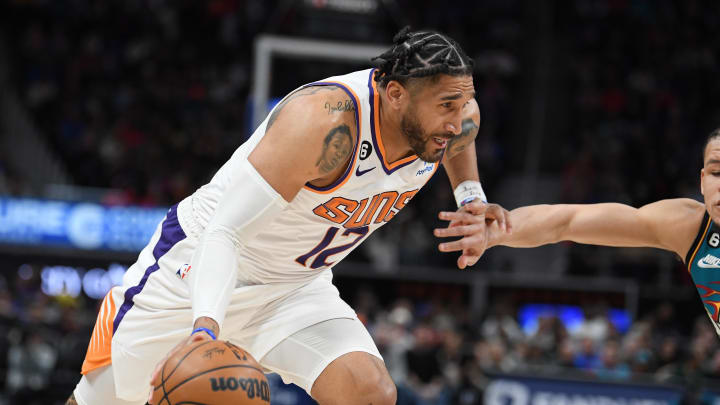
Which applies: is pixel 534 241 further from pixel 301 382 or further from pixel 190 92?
pixel 190 92

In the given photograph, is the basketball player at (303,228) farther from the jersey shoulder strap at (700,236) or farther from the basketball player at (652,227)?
the jersey shoulder strap at (700,236)

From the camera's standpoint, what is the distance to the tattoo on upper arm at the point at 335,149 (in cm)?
371

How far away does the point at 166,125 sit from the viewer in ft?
59.2

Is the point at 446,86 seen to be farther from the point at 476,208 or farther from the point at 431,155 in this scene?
the point at 476,208

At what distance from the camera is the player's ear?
3914mm

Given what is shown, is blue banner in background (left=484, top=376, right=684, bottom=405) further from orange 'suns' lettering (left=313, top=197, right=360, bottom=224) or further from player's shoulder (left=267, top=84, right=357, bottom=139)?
player's shoulder (left=267, top=84, right=357, bottom=139)

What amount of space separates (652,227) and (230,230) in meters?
2.06

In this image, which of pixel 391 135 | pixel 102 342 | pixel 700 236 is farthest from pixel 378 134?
A: pixel 102 342

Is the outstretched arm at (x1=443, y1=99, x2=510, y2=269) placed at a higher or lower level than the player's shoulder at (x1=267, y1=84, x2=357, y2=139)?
lower

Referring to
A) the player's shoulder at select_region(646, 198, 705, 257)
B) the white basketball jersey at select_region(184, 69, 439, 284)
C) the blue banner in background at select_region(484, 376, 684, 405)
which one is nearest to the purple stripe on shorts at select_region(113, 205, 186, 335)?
the white basketball jersey at select_region(184, 69, 439, 284)

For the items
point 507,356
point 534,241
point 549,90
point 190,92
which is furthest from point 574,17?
point 534,241

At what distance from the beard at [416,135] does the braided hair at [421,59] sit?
157 mm

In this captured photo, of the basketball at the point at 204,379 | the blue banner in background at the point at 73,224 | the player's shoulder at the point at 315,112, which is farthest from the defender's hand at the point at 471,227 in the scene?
the blue banner in background at the point at 73,224

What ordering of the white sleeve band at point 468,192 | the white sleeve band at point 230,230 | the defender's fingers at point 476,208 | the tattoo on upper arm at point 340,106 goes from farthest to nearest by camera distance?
the white sleeve band at point 468,192 < the defender's fingers at point 476,208 < the tattoo on upper arm at point 340,106 < the white sleeve band at point 230,230
